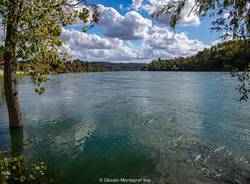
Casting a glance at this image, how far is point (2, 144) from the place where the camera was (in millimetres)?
13719

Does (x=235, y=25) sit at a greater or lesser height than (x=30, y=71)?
greater

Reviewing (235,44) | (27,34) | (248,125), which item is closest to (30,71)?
(27,34)

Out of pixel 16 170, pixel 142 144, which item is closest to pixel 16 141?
pixel 142 144

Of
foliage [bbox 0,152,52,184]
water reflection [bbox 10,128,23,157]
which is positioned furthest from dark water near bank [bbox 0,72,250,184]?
foliage [bbox 0,152,52,184]

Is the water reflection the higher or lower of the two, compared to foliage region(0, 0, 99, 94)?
lower

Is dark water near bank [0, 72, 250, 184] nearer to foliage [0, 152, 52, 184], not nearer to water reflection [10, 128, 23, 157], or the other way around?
water reflection [10, 128, 23, 157]

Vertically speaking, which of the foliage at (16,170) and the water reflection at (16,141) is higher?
the foliage at (16,170)

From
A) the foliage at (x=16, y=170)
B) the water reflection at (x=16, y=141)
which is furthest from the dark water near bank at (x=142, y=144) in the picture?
the foliage at (x=16, y=170)

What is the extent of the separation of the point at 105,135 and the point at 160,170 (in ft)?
19.6

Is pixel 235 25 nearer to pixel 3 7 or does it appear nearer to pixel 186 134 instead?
pixel 3 7

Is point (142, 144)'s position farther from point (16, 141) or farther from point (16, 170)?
point (16, 170)

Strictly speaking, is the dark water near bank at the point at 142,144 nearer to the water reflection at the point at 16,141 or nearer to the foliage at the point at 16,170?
the water reflection at the point at 16,141

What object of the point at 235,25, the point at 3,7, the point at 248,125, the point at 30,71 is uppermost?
the point at 3,7

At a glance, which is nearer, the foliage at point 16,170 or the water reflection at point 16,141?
the foliage at point 16,170
